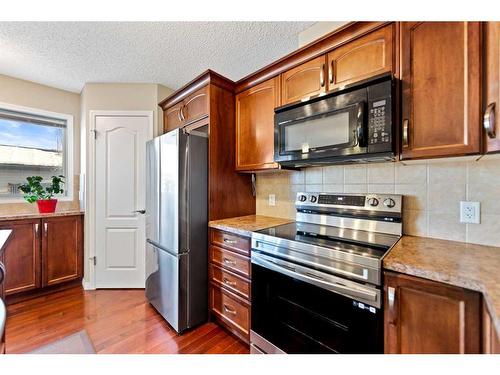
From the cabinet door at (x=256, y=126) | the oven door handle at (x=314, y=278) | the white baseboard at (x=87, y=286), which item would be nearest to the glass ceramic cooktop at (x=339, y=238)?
the oven door handle at (x=314, y=278)

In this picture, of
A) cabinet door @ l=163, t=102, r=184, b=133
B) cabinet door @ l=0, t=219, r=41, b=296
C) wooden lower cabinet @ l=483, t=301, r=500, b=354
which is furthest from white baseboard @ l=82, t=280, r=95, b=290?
wooden lower cabinet @ l=483, t=301, r=500, b=354

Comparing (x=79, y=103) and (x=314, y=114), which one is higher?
(x=79, y=103)

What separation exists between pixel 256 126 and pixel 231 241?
987 millimetres

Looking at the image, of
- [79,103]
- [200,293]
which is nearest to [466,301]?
[200,293]

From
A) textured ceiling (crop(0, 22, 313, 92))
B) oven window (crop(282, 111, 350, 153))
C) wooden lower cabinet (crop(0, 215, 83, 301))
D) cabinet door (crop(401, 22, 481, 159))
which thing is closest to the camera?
cabinet door (crop(401, 22, 481, 159))

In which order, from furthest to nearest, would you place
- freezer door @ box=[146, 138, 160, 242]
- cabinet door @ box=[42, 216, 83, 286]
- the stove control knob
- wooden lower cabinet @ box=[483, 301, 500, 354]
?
1. cabinet door @ box=[42, 216, 83, 286]
2. freezer door @ box=[146, 138, 160, 242]
3. the stove control knob
4. wooden lower cabinet @ box=[483, 301, 500, 354]

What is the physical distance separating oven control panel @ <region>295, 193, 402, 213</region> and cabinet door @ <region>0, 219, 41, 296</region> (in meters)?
2.75

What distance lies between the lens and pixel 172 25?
5.74 ft

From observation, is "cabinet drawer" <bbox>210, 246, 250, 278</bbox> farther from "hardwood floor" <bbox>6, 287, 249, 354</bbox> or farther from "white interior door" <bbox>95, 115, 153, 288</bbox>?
"white interior door" <bbox>95, 115, 153, 288</bbox>

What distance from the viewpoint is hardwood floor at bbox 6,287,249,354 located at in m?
1.67
